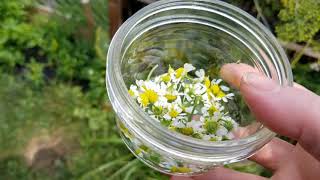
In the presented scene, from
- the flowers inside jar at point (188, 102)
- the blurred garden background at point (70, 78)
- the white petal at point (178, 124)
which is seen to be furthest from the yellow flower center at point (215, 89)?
the blurred garden background at point (70, 78)

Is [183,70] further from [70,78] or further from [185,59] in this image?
[70,78]

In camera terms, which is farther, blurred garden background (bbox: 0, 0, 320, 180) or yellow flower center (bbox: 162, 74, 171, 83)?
blurred garden background (bbox: 0, 0, 320, 180)

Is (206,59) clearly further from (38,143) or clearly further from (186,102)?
(38,143)

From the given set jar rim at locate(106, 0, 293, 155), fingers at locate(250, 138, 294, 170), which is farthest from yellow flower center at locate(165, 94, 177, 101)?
fingers at locate(250, 138, 294, 170)

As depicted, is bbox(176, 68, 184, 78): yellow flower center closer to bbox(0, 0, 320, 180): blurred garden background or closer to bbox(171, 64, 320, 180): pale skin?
bbox(171, 64, 320, 180): pale skin

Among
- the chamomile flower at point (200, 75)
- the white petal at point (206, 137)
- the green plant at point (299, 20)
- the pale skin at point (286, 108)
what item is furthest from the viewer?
the green plant at point (299, 20)

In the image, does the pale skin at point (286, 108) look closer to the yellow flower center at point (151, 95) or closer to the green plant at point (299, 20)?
the yellow flower center at point (151, 95)
